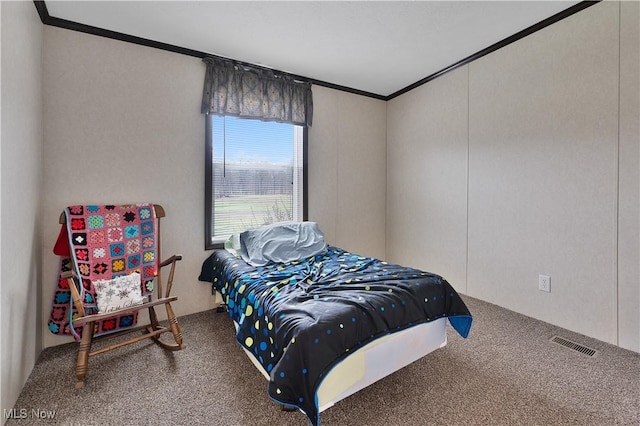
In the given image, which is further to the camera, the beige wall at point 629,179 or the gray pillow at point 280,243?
the gray pillow at point 280,243

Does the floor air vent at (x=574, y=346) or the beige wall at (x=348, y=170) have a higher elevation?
the beige wall at (x=348, y=170)

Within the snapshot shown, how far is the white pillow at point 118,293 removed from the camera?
1.93 meters

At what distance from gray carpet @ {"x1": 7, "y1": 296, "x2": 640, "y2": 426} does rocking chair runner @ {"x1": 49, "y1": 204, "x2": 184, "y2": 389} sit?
6.4 inches

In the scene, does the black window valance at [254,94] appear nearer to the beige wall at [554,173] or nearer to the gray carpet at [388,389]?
the beige wall at [554,173]

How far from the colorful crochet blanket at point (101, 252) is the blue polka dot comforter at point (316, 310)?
68cm

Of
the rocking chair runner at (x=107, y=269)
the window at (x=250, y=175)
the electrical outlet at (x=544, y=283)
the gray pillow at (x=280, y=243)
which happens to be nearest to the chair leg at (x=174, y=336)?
the rocking chair runner at (x=107, y=269)

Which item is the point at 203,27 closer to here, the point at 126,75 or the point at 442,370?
the point at 126,75

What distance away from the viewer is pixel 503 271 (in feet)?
9.15

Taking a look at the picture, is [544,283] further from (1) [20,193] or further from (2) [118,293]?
(1) [20,193]

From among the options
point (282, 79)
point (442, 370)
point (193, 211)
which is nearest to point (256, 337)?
point (442, 370)

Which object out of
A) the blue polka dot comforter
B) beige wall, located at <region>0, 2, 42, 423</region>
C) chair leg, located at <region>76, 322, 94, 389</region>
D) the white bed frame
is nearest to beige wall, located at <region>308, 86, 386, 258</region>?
the blue polka dot comforter

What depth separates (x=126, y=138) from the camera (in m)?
2.46

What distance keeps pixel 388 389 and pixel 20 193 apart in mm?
2529

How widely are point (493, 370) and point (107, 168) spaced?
3324 millimetres
